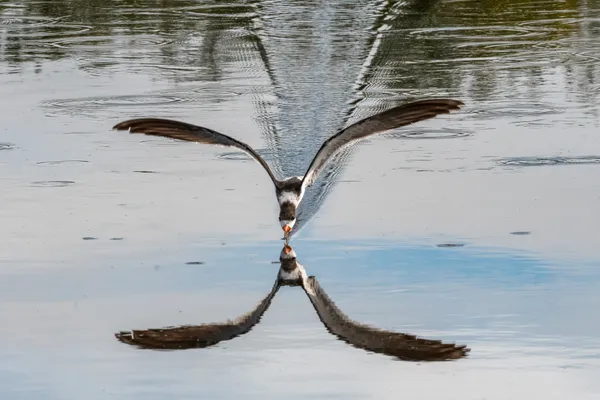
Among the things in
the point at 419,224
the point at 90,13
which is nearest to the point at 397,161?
the point at 419,224

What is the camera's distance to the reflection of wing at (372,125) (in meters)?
8.09

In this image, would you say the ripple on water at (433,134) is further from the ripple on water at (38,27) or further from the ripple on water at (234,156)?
the ripple on water at (38,27)

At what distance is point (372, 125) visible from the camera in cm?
825

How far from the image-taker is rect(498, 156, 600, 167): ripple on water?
33.0ft

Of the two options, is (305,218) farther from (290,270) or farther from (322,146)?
(290,270)

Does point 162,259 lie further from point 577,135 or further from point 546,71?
point 546,71

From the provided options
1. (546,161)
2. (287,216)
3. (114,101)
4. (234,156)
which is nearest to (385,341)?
(287,216)

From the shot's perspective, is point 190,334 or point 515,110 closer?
point 190,334

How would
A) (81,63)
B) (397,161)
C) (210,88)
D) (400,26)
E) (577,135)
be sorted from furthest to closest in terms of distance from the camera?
(400,26) → (81,63) → (210,88) → (577,135) → (397,161)

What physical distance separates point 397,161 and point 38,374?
470cm

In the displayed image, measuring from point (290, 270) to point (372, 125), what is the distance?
1.00 m

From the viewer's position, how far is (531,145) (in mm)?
10758

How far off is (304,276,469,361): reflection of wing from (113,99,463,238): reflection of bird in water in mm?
1267

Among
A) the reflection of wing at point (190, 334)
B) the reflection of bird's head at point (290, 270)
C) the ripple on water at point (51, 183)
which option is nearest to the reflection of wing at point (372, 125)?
the reflection of bird's head at point (290, 270)
